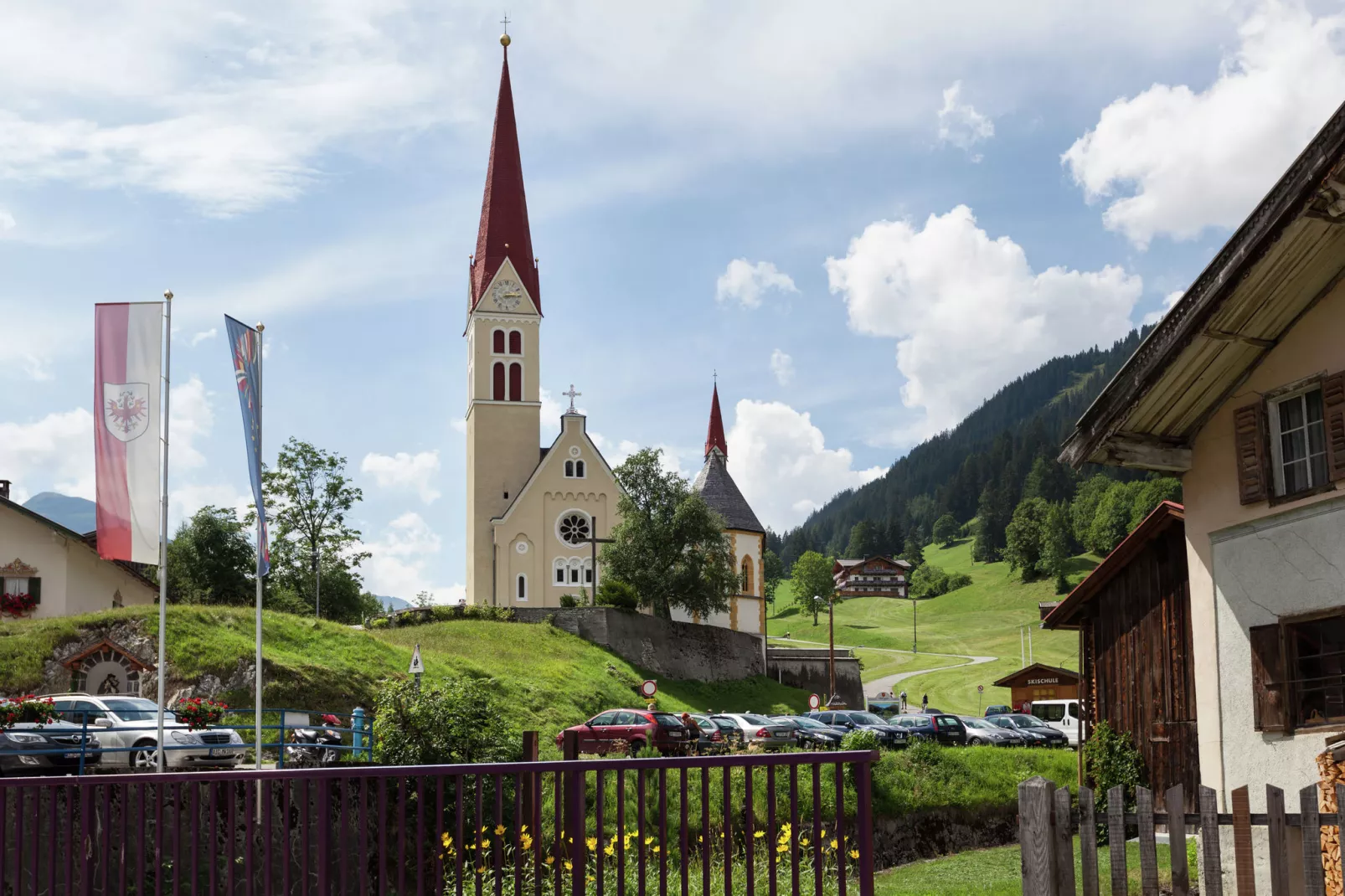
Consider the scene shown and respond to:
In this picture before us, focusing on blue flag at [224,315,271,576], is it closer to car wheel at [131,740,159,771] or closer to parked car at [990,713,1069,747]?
car wheel at [131,740,159,771]

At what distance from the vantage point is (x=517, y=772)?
6.94m

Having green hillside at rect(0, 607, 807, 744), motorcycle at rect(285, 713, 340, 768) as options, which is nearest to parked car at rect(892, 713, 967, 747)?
green hillside at rect(0, 607, 807, 744)

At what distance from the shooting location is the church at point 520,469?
69.5 metres

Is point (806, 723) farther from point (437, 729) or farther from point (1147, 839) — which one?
point (1147, 839)

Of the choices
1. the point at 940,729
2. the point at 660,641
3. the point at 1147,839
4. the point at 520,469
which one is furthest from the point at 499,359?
the point at 1147,839

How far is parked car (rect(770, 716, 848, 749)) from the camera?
34.8m

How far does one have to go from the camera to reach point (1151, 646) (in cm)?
2048

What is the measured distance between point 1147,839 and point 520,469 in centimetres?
6628

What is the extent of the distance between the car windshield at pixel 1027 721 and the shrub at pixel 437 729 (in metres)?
23.9

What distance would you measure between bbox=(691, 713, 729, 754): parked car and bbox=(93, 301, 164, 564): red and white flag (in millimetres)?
14973

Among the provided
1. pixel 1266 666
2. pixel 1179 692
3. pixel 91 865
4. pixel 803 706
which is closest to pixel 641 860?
pixel 91 865

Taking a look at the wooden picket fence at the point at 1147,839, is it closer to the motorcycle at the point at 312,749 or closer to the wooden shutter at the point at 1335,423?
the wooden shutter at the point at 1335,423

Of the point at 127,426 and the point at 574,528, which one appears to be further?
the point at 574,528

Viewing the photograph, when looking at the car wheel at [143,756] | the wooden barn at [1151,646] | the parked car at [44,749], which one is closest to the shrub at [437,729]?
the car wheel at [143,756]
